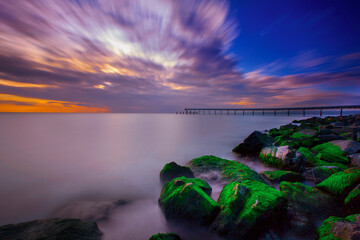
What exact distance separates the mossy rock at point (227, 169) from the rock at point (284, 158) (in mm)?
1579

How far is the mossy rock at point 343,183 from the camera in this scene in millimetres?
3143

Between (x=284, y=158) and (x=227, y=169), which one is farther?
(x=284, y=158)

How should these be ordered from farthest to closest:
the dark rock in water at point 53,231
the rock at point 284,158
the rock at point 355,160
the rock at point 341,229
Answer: the rock at point 355,160, the rock at point 284,158, the dark rock in water at point 53,231, the rock at point 341,229

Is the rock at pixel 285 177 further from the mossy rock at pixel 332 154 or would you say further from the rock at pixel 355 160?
the rock at pixel 355 160

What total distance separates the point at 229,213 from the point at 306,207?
5.74 feet

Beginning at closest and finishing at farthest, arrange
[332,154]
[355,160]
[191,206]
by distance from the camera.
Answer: [191,206], [355,160], [332,154]

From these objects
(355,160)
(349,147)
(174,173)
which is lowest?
(174,173)

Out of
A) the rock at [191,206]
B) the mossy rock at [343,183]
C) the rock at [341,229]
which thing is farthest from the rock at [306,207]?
the rock at [191,206]

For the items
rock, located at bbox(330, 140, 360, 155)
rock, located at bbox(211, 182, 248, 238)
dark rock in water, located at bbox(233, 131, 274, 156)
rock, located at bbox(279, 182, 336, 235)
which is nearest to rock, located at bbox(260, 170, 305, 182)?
rock, located at bbox(279, 182, 336, 235)

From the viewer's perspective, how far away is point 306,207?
124 inches

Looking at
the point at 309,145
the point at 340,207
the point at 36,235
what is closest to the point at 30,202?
the point at 36,235

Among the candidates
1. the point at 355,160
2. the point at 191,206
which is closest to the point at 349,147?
the point at 355,160

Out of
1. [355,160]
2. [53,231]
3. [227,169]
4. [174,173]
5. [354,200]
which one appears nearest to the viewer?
[53,231]

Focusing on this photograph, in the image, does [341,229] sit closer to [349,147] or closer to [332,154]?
[332,154]
